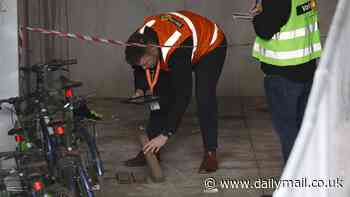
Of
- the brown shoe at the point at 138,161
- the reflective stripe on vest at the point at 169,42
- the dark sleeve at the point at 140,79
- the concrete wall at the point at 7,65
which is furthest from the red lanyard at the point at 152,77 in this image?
the concrete wall at the point at 7,65

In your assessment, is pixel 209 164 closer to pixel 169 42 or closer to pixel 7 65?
pixel 169 42

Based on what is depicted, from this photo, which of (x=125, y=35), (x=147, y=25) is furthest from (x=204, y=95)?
(x=125, y=35)

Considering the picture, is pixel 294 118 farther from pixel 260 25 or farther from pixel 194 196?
pixel 194 196

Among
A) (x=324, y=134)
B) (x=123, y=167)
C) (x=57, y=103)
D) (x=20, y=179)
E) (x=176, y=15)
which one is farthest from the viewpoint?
(x=123, y=167)

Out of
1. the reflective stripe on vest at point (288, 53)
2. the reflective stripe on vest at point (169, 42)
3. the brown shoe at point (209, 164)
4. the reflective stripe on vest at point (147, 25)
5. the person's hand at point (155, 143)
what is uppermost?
the reflective stripe on vest at point (147, 25)

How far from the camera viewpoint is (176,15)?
21.2 ft

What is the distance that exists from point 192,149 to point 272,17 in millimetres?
2470

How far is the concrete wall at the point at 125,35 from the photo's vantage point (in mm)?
9453

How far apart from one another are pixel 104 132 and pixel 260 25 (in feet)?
10.5

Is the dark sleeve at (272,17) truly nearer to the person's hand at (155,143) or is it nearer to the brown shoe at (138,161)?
the person's hand at (155,143)

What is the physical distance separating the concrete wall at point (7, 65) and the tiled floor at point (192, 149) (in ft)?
2.73

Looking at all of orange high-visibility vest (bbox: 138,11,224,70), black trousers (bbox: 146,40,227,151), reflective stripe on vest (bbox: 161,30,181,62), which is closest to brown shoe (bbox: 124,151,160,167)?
black trousers (bbox: 146,40,227,151)

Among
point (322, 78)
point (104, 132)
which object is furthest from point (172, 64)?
point (322, 78)

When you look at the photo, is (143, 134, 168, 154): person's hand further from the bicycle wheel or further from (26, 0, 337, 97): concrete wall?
(26, 0, 337, 97): concrete wall
